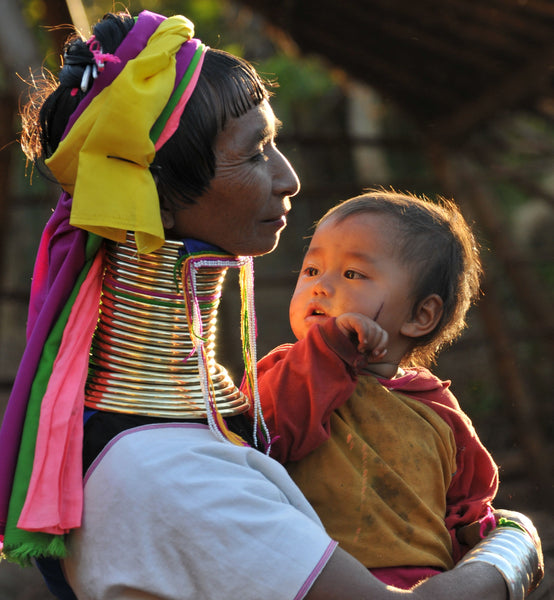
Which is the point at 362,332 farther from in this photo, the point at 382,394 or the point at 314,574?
the point at 314,574

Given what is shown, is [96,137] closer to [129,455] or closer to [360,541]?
[129,455]

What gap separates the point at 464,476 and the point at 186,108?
117cm

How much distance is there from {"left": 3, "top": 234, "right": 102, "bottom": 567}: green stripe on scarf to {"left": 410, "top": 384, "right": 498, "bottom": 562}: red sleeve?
93cm

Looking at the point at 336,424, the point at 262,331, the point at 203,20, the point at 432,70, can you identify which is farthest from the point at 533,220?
the point at 336,424

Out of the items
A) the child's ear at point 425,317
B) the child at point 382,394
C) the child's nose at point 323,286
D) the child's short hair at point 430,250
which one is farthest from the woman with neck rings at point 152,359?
the child's ear at point 425,317

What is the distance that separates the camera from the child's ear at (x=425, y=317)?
208 centimetres

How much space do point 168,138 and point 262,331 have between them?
1147 cm

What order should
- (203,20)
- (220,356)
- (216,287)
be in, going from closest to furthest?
(216,287), (220,356), (203,20)

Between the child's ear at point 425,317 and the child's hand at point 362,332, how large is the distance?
26cm

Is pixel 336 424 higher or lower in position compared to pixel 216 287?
lower

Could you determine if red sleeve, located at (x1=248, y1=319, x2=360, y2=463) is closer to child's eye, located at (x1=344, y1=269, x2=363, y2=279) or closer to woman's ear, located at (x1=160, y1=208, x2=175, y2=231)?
child's eye, located at (x1=344, y1=269, x2=363, y2=279)

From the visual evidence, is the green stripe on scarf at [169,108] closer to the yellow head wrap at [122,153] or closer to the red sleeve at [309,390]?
the yellow head wrap at [122,153]

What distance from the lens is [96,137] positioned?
1561mm

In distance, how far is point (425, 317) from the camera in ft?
6.93
